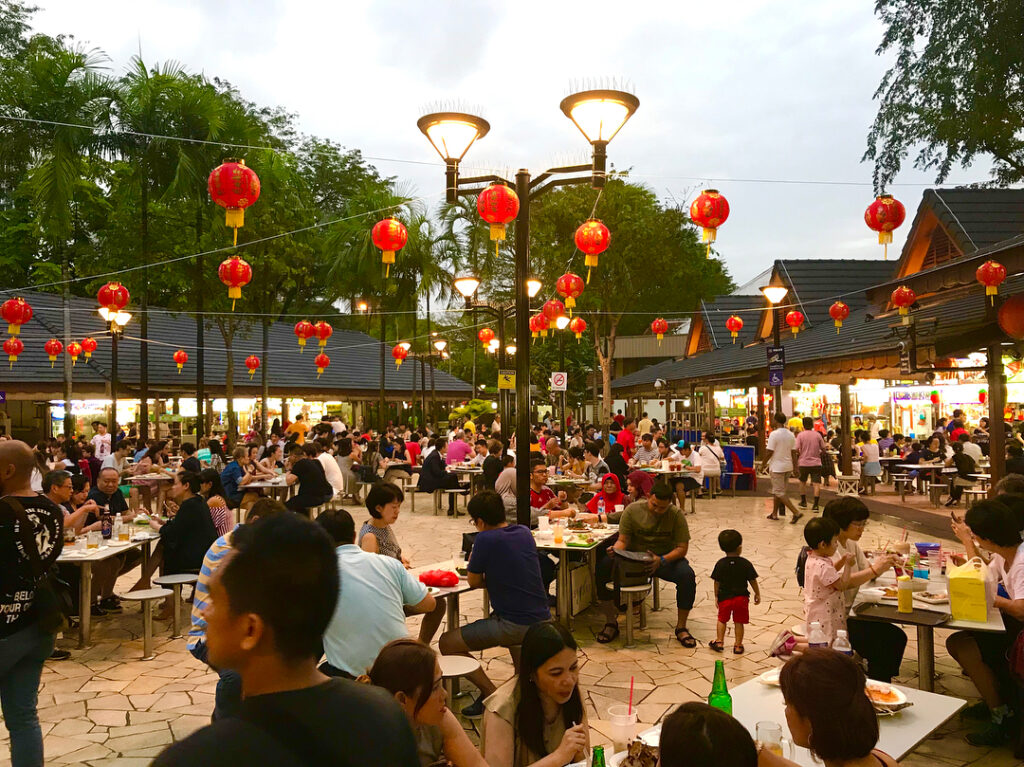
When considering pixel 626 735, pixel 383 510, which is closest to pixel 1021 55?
pixel 383 510

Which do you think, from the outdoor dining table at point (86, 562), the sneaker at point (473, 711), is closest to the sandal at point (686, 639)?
the sneaker at point (473, 711)

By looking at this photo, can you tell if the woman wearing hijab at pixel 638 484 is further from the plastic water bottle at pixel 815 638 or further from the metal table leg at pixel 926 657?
the plastic water bottle at pixel 815 638

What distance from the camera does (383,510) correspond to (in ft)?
20.1

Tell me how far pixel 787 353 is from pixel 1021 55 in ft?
33.3

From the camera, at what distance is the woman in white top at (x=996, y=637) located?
495 centimetres

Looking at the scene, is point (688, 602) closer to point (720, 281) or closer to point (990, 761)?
point (990, 761)

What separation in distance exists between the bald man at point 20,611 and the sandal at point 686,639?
5.30m

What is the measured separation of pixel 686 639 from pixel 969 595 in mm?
2860

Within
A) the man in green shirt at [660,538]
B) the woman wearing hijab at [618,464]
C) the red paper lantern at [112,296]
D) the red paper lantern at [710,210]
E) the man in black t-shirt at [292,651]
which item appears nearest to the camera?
the man in black t-shirt at [292,651]

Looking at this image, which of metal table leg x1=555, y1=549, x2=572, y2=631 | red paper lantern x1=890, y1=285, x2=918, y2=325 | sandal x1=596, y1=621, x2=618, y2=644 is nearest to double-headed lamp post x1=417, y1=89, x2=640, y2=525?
metal table leg x1=555, y1=549, x2=572, y2=631

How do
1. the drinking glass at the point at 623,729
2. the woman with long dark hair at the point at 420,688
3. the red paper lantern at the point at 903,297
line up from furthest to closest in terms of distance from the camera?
the red paper lantern at the point at 903,297 → the drinking glass at the point at 623,729 → the woman with long dark hair at the point at 420,688

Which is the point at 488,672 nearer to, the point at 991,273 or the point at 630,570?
the point at 630,570

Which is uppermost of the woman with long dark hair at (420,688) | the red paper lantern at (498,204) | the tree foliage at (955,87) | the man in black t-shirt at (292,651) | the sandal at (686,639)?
the tree foliage at (955,87)

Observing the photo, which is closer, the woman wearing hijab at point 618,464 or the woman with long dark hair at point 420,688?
the woman with long dark hair at point 420,688
